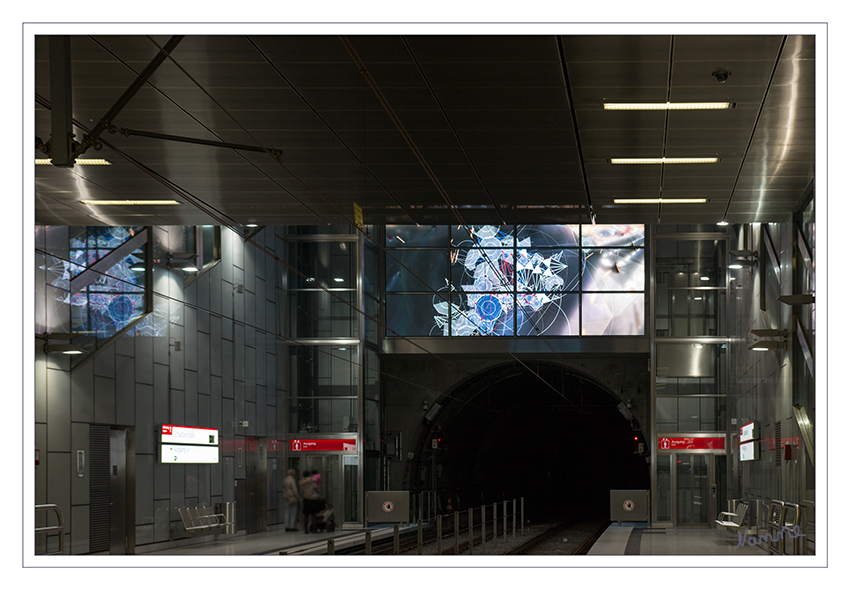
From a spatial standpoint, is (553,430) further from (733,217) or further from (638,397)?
(733,217)

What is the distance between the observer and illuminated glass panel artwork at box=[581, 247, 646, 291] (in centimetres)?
2598

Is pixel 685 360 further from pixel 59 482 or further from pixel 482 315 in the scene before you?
pixel 59 482

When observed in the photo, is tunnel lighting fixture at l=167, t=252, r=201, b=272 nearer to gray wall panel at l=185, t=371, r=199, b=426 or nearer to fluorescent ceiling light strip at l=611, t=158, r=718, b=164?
gray wall panel at l=185, t=371, r=199, b=426

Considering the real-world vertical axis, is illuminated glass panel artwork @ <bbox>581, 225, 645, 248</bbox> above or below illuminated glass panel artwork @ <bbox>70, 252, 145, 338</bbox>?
above

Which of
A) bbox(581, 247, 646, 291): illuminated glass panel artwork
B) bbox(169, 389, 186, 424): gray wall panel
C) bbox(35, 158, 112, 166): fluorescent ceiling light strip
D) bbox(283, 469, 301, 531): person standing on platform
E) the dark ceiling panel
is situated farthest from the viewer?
bbox(581, 247, 646, 291): illuminated glass panel artwork

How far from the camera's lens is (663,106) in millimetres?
9555

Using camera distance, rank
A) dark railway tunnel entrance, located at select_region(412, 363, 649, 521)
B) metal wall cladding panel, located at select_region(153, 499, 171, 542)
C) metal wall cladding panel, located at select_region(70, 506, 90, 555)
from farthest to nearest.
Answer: dark railway tunnel entrance, located at select_region(412, 363, 649, 521), metal wall cladding panel, located at select_region(153, 499, 171, 542), metal wall cladding panel, located at select_region(70, 506, 90, 555)

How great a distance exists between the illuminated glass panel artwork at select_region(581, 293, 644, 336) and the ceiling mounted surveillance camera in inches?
698

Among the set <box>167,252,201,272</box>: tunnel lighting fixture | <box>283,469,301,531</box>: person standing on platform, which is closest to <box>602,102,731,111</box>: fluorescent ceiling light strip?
<box>167,252,201,272</box>: tunnel lighting fixture

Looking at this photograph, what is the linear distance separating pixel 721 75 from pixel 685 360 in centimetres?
1762
